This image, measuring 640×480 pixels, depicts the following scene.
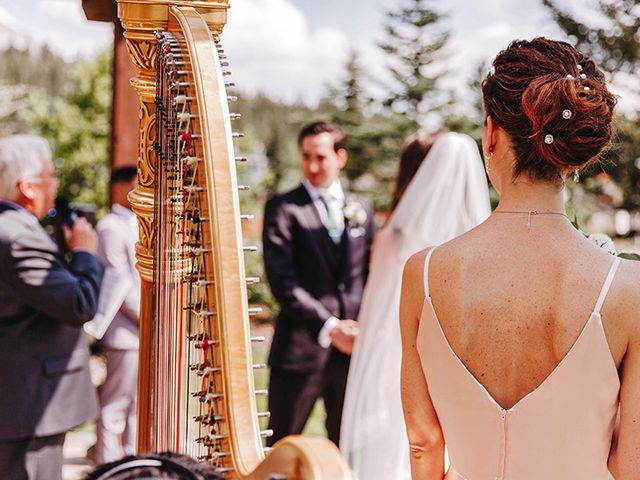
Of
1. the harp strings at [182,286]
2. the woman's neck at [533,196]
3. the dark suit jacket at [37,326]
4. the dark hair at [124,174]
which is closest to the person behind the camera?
the harp strings at [182,286]

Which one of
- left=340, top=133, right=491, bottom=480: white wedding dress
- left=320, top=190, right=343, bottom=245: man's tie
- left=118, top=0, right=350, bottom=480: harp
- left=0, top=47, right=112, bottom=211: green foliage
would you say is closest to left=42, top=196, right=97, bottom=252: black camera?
left=320, top=190, right=343, bottom=245: man's tie

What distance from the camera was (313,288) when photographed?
175 inches

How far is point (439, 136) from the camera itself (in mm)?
4117

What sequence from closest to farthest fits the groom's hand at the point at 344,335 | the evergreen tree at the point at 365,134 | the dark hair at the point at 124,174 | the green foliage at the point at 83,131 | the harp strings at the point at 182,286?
the harp strings at the point at 182,286 → the groom's hand at the point at 344,335 → the dark hair at the point at 124,174 → the green foliage at the point at 83,131 → the evergreen tree at the point at 365,134

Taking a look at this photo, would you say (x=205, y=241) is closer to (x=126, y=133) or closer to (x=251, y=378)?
(x=251, y=378)

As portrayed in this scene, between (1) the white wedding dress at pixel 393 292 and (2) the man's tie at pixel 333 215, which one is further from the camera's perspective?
(2) the man's tie at pixel 333 215

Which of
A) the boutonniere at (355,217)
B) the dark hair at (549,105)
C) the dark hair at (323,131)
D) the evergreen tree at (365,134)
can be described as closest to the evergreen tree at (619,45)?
the evergreen tree at (365,134)

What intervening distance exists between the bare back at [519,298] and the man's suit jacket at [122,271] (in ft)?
9.65

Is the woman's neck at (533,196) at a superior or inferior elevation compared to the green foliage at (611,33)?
inferior

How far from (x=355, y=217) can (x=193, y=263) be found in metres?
3.11

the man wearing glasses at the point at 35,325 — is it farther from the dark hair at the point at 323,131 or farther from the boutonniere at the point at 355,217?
the dark hair at the point at 323,131

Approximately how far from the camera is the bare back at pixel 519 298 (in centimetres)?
165

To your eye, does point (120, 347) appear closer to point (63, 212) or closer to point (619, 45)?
point (63, 212)

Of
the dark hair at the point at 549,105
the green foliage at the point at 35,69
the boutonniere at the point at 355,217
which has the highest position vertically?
the green foliage at the point at 35,69
